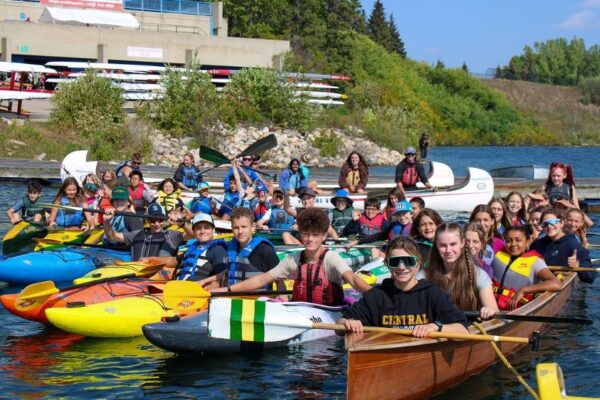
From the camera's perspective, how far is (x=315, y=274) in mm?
7961

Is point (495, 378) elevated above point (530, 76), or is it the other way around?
point (530, 76)

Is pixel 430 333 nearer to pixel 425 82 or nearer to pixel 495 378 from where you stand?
pixel 495 378

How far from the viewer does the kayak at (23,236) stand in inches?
541

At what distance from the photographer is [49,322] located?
9352 millimetres

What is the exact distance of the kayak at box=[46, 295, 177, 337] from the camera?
9.11 metres

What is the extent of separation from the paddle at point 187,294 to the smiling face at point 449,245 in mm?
2018

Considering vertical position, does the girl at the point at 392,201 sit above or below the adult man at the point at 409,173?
below

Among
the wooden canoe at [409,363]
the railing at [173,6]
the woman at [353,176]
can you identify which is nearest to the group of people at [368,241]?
the wooden canoe at [409,363]

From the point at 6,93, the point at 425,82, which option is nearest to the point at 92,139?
the point at 6,93

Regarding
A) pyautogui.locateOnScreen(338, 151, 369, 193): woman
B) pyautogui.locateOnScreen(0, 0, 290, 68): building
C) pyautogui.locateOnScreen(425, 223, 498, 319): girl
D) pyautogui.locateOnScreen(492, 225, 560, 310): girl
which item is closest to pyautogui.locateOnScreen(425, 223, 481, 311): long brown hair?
pyautogui.locateOnScreen(425, 223, 498, 319): girl

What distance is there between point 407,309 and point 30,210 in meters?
8.97

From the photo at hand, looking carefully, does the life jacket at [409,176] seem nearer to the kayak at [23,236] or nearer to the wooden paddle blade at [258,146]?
the wooden paddle blade at [258,146]

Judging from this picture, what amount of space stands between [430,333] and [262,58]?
42.8m

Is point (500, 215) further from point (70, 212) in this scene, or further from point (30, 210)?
point (30, 210)
